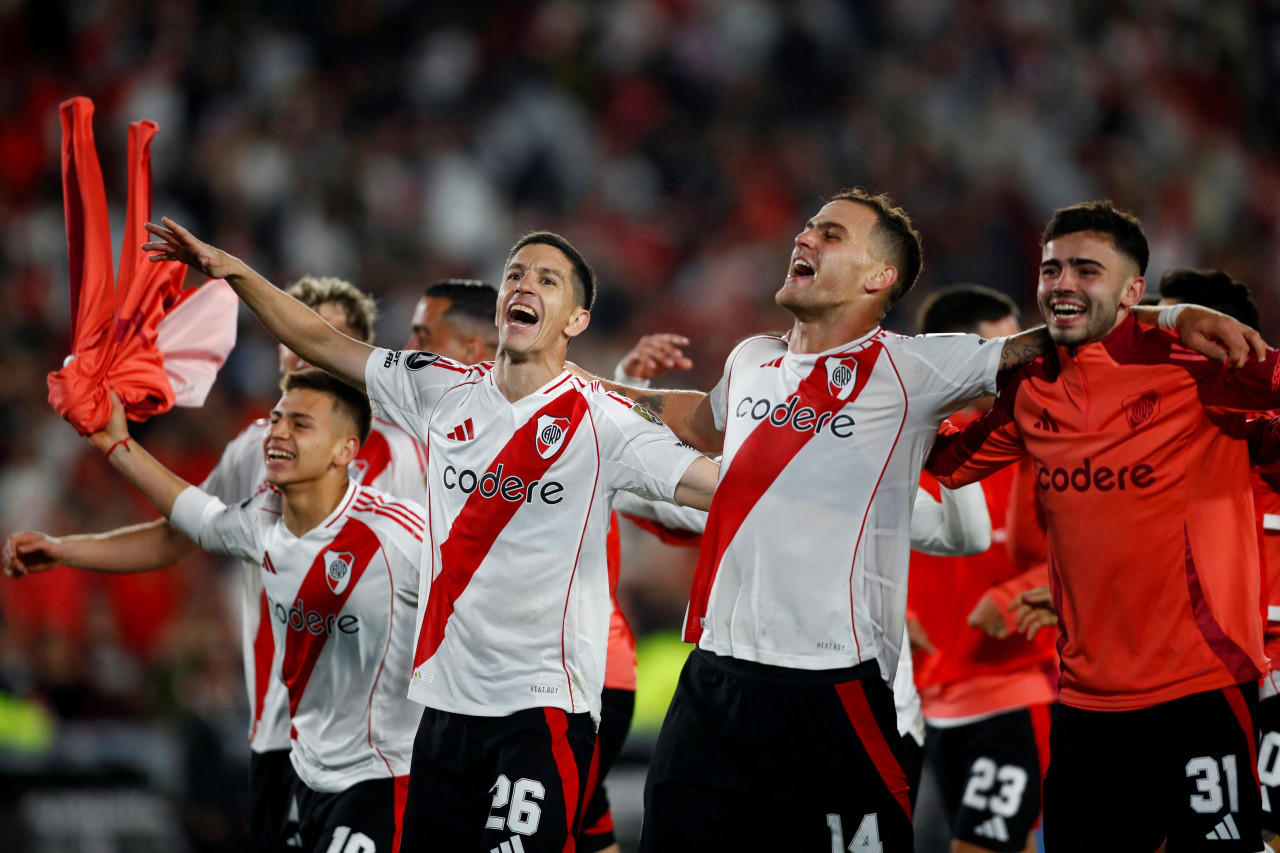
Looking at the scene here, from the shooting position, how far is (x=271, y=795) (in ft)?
17.1

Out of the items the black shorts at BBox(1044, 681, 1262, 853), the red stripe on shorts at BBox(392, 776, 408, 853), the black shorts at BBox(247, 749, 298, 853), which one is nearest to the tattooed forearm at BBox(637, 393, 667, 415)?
the red stripe on shorts at BBox(392, 776, 408, 853)

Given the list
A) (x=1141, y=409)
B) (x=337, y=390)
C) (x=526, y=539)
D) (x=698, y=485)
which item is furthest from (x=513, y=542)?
(x=1141, y=409)

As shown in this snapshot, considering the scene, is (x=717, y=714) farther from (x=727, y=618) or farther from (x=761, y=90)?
(x=761, y=90)

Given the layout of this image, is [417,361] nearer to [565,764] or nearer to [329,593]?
[329,593]

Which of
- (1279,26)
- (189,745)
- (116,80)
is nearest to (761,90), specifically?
(1279,26)

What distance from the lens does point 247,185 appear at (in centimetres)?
1309

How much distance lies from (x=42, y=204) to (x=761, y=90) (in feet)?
22.5

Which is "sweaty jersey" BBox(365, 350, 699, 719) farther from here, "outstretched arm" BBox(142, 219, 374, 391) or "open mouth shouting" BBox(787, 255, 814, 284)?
"open mouth shouting" BBox(787, 255, 814, 284)

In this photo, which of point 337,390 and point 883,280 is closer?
point 883,280

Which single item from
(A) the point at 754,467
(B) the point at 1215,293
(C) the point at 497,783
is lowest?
(C) the point at 497,783

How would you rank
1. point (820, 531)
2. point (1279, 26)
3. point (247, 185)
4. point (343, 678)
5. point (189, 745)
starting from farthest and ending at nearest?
point (247, 185), point (1279, 26), point (189, 745), point (343, 678), point (820, 531)

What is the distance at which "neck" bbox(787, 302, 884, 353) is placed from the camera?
13.6ft

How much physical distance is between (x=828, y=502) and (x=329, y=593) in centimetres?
186

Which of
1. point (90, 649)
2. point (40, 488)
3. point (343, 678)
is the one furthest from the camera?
point (40, 488)
